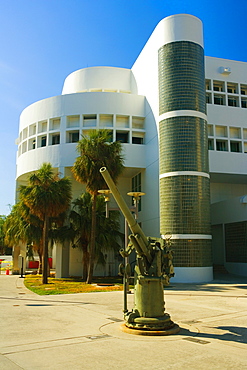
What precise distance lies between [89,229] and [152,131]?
934 cm

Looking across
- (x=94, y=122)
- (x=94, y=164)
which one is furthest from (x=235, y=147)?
(x=94, y=164)

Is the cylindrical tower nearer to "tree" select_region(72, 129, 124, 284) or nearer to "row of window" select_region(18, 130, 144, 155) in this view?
"tree" select_region(72, 129, 124, 284)

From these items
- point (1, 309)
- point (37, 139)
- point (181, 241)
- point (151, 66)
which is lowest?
point (1, 309)

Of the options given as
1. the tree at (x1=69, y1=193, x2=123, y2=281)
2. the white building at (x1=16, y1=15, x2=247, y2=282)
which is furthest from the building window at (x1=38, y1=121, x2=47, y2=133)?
the tree at (x1=69, y1=193, x2=123, y2=281)

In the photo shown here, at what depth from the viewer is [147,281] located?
8977 mm

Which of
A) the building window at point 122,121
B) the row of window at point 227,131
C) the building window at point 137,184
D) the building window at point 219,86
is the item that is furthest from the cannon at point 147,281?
the building window at point 219,86

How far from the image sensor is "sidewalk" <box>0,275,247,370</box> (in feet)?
21.5

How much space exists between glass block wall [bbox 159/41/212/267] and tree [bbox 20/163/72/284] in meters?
7.00

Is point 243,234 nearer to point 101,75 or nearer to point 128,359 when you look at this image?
point 101,75

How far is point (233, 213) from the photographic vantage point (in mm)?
28828

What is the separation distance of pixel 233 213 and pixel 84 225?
37.7ft

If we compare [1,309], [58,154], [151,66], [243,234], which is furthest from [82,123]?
[1,309]

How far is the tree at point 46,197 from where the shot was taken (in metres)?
23.2

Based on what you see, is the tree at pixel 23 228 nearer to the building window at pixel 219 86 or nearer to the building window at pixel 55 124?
the building window at pixel 55 124
